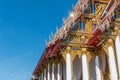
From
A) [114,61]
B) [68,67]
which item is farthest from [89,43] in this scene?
[114,61]

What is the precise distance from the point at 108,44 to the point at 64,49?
3232mm

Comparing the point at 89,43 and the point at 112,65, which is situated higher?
the point at 89,43

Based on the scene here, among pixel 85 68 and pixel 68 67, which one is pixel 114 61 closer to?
pixel 85 68

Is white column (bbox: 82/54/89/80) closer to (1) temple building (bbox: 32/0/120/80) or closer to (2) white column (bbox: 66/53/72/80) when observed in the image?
(1) temple building (bbox: 32/0/120/80)

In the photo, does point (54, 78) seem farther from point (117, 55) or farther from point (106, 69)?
point (117, 55)

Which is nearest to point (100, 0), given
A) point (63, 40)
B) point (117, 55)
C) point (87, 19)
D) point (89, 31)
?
point (87, 19)

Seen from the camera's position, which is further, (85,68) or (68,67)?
(68,67)

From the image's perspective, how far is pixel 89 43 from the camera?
55.4 ft

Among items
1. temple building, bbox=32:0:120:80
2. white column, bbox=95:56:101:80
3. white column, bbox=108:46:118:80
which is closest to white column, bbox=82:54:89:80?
temple building, bbox=32:0:120:80

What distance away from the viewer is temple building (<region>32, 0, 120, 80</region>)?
47.4 ft

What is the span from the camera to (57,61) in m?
19.6

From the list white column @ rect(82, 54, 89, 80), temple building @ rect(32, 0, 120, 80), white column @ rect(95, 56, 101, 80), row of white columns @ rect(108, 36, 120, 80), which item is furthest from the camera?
white column @ rect(95, 56, 101, 80)

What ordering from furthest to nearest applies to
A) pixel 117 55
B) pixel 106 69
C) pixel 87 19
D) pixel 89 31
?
1. pixel 87 19
2. pixel 89 31
3. pixel 106 69
4. pixel 117 55

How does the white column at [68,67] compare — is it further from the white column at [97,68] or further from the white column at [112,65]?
the white column at [112,65]
